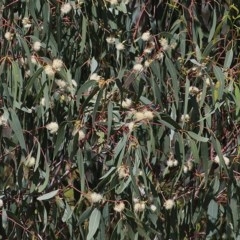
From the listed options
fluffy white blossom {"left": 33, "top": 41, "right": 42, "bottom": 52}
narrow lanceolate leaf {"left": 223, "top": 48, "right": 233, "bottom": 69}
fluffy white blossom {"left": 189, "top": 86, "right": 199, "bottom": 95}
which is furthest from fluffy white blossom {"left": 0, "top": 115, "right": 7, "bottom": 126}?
narrow lanceolate leaf {"left": 223, "top": 48, "right": 233, "bottom": 69}

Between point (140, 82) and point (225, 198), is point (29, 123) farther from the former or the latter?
point (225, 198)

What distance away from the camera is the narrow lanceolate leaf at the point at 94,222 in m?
2.17

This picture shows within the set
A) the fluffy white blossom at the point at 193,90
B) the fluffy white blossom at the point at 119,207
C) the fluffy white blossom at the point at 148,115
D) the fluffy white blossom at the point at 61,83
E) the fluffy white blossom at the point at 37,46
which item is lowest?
the fluffy white blossom at the point at 119,207

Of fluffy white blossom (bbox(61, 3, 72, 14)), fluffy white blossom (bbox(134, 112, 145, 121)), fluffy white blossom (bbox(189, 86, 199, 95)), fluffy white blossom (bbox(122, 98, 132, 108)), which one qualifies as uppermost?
fluffy white blossom (bbox(61, 3, 72, 14))

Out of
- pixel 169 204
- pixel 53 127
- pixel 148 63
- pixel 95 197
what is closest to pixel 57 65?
pixel 53 127

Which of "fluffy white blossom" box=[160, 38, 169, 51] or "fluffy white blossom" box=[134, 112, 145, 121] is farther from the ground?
"fluffy white blossom" box=[160, 38, 169, 51]

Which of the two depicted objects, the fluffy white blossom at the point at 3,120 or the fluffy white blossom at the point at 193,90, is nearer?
the fluffy white blossom at the point at 3,120

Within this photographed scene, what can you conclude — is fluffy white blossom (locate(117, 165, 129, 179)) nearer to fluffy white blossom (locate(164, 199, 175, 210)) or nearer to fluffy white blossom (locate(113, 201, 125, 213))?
fluffy white blossom (locate(113, 201, 125, 213))

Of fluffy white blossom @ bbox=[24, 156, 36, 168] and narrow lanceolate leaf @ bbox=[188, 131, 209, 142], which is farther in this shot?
fluffy white blossom @ bbox=[24, 156, 36, 168]

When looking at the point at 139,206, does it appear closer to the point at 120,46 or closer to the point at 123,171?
the point at 123,171

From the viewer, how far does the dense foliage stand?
2.19 meters

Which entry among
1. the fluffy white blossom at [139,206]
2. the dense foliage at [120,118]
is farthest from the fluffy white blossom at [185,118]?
the fluffy white blossom at [139,206]

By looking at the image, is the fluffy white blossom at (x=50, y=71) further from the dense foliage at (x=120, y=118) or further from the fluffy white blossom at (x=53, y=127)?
the fluffy white blossom at (x=53, y=127)

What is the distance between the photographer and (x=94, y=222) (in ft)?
7.15
